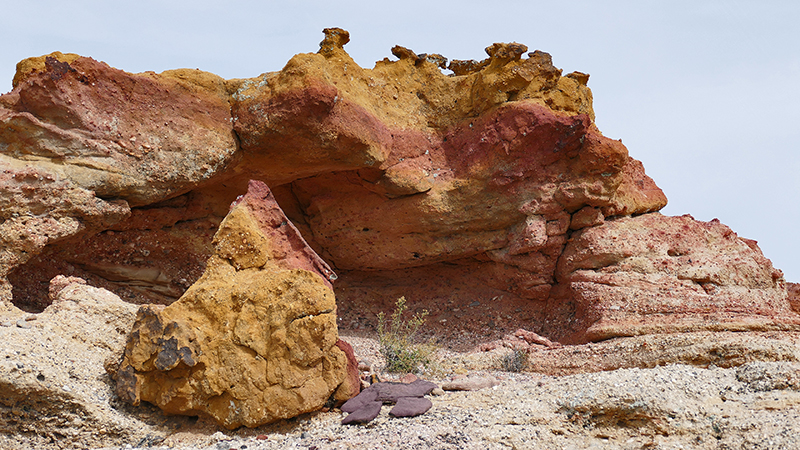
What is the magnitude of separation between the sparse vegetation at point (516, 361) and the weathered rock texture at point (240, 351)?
8.12 feet

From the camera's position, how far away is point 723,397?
4.38 meters

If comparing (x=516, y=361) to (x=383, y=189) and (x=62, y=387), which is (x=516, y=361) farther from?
(x=62, y=387)

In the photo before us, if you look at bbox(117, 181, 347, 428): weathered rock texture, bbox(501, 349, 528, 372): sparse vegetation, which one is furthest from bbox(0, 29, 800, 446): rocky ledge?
bbox(501, 349, 528, 372): sparse vegetation

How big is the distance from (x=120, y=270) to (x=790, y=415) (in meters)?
7.00

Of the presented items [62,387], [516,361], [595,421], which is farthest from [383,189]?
[62,387]

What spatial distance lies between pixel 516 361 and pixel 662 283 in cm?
198

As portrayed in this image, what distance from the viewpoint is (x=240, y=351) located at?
4438mm

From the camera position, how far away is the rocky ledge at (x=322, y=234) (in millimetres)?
4461

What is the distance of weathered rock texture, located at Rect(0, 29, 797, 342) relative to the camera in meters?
6.14

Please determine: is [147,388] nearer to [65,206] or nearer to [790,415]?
[65,206]

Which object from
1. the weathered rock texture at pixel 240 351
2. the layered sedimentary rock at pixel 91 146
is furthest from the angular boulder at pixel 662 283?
the layered sedimentary rock at pixel 91 146

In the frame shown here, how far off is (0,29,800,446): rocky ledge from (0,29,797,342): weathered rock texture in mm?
25

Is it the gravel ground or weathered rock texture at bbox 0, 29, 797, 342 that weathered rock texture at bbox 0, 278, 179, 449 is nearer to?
the gravel ground

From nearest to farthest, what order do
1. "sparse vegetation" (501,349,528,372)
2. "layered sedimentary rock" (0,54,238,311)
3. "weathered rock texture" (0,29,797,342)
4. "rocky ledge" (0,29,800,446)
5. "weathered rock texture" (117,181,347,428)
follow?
"weathered rock texture" (117,181,347,428) → "rocky ledge" (0,29,800,446) → "layered sedimentary rock" (0,54,238,311) → "weathered rock texture" (0,29,797,342) → "sparse vegetation" (501,349,528,372)
